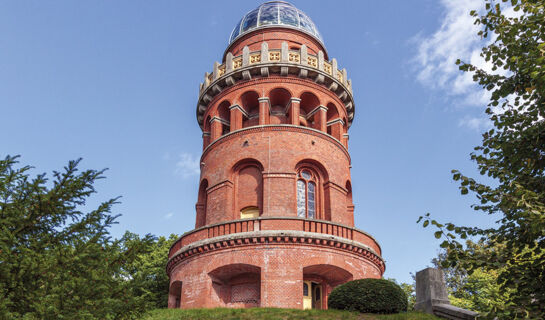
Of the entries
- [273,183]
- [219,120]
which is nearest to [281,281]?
[273,183]

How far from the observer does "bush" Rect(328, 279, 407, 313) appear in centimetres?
1505

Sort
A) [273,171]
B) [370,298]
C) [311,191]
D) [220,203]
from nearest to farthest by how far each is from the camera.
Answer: [370,298] → [273,171] → [220,203] → [311,191]

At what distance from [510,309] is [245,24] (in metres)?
23.1

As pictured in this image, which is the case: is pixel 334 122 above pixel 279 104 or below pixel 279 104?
below

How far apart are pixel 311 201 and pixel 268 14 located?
11863 mm

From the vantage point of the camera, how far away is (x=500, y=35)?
33.1 ft

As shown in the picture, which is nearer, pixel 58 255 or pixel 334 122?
pixel 58 255

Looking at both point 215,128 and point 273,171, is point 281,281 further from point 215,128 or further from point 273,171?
point 215,128

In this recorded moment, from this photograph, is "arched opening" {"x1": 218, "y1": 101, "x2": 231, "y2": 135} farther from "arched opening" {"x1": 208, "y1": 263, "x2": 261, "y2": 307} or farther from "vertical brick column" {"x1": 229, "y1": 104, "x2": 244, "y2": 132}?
"arched opening" {"x1": 208, "y1": 263, "x2": 261, "y2": 307}

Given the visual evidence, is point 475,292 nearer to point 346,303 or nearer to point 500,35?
point 346,303

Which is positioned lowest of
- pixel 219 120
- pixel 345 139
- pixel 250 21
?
pixel 345 139

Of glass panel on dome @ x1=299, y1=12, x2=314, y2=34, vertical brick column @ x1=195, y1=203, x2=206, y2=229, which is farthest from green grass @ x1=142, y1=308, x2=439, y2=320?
glass panel on dome @ x1=299, y1=12, x2=314, y2=34

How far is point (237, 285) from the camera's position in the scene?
19656 mm

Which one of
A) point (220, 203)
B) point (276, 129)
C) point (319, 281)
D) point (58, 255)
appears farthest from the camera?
point (276, 129)
